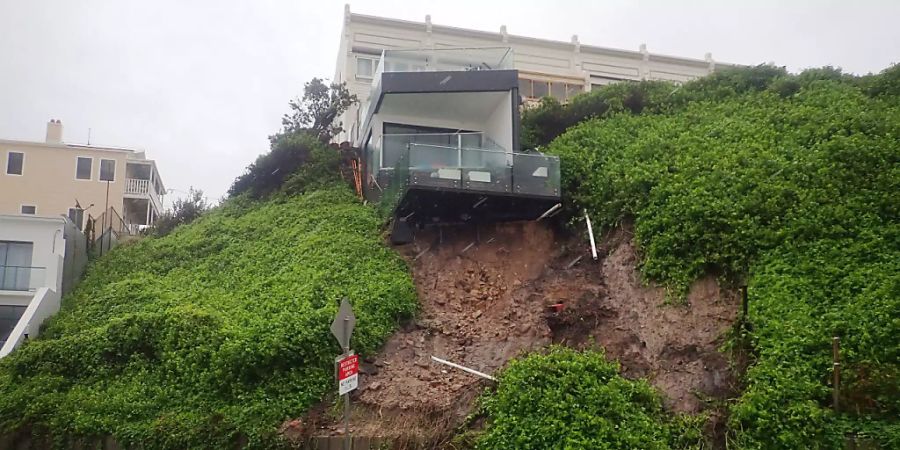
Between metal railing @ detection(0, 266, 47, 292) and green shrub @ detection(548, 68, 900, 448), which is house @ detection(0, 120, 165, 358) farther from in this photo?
green shrub @ detection(548, 68, 900, 448)

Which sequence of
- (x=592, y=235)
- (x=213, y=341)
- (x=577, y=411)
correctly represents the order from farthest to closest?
(x=592, y=235) → (x=213, y=341) → (x=577, y=411)

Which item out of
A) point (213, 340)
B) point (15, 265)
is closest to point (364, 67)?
point (15, 265)

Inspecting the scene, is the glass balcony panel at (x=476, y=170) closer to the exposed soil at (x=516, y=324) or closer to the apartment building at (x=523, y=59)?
the exposed soil at (x=516, y=324)

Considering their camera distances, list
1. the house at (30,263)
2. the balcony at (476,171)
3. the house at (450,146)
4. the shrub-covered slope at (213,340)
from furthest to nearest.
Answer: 1. the house at (30,263)
2. the house at (450,146)
3. the balcony at (476,171)
4. the shrub-covered slope at (213,340)

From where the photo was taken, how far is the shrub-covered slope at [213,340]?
492 inches

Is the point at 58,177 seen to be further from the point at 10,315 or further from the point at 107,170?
the point at 10,315

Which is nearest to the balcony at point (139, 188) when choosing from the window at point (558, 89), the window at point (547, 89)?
the window at point (547, 89)

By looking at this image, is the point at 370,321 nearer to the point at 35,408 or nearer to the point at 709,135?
the point at 35,408

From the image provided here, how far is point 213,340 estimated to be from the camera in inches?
540

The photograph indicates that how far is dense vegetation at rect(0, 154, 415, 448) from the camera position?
12500 millimetres

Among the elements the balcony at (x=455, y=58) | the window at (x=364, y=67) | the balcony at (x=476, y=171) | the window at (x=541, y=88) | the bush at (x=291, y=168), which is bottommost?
the balcony at (x=476, y=171)

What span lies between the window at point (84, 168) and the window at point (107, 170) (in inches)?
16.8

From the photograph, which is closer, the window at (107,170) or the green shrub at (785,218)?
the green shrub at (785,218)

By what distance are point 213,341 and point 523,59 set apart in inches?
990
